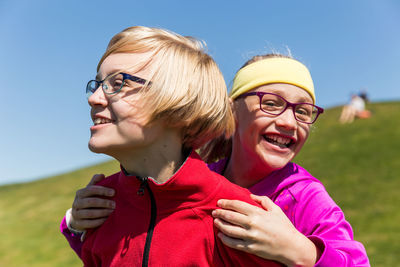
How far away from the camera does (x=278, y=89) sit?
2723 millimetres

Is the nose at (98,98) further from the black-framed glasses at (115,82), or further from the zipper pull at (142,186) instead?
the zipper pull at (142,186)

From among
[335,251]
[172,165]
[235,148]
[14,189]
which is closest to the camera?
[335,251]

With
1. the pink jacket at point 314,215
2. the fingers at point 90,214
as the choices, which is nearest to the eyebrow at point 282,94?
the pink jacket at point 314,215

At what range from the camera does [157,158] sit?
2107mm

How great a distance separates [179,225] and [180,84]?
72 cm

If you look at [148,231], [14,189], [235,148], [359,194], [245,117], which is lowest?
[14,189]

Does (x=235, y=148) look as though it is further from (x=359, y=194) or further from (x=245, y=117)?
(x=359, y=194)

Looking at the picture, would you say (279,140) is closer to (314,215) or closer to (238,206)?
(314,215)


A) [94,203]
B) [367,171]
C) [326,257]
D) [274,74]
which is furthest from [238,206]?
[367,171]

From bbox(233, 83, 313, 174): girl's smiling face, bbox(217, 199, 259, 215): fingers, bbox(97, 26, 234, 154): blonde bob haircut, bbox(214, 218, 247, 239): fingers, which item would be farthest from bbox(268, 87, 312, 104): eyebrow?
bbox(214, 218, 247, 239): fingers

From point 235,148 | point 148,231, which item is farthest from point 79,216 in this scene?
point 235,148

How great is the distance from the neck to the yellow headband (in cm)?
97

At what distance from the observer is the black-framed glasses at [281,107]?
2.67 metres

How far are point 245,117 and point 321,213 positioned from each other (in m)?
0.93
